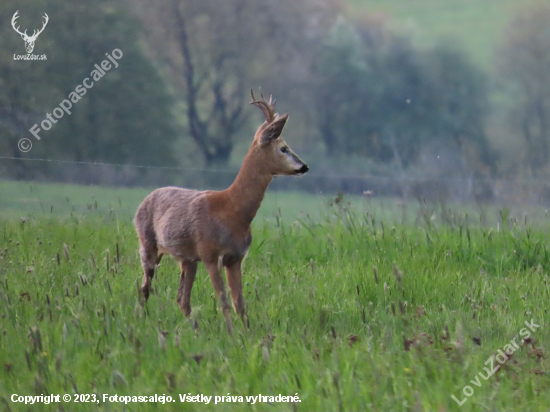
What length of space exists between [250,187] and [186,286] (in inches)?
45.6

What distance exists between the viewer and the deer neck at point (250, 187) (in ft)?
14.8

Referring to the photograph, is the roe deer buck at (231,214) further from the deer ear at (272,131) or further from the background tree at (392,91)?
the background tree at (392,91)

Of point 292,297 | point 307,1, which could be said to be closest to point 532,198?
point 292,297

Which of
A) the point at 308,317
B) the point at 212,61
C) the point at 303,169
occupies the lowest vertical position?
the point at 308,317

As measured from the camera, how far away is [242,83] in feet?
64.3

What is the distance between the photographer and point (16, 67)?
15320 mm

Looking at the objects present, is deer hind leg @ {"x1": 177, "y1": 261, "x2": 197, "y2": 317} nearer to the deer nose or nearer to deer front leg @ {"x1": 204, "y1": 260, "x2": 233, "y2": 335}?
deer front leg @ {"x1": 204, "y1": 260, "x2": 233, "y2": 335}

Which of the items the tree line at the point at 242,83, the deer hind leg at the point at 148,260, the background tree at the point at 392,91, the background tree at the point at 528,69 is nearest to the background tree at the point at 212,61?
the tree line at the point at 242,83

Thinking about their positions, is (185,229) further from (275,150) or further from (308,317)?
(308,317)

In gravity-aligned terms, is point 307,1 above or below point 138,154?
above

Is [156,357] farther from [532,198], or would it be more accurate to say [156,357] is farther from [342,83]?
[342,83]

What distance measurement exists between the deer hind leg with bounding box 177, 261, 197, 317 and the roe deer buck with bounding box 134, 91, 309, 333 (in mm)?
41

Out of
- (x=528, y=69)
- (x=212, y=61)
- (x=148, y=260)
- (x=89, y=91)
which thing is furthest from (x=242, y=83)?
(x=148, y=260)

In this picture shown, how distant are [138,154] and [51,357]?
14.4 meters
